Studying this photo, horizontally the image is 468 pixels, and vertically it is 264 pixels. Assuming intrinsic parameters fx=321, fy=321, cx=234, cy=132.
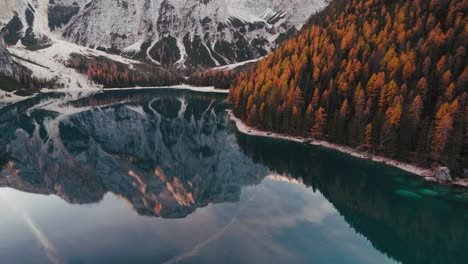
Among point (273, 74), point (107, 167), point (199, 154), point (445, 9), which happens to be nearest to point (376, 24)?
point (445, 9)

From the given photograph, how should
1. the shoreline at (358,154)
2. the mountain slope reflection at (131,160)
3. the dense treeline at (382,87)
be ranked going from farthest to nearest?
the dense treeline at (382,87) < the shoreline at (358,154) < the mountain slope reflection at (131,160)

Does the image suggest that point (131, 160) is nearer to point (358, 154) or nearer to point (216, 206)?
point (216, 206)

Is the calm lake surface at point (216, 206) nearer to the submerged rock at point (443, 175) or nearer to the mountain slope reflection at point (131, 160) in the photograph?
the mountain slope reflection at point (131, 160)

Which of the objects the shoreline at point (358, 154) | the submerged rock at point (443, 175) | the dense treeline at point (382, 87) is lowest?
the shoreline at point (358, 154)

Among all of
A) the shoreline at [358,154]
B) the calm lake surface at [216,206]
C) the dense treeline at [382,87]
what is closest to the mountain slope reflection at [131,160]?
the calm lake surface at [216,206]

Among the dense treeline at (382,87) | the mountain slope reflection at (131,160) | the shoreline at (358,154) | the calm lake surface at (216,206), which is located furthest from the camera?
the dense treeline at (382,87)

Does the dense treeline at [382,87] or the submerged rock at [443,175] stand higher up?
the dense treeline at [382,87]

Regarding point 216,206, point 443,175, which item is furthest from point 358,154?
point 216,206
